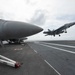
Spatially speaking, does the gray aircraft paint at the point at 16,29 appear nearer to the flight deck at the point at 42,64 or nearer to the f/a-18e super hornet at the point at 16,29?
the f/a-18e super hornet at the point at 16,29

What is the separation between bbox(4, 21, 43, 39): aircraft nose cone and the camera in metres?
5.70

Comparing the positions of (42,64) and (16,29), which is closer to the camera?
(16,29)

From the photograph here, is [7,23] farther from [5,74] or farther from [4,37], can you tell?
[5,74]

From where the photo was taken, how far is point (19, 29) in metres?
5.69

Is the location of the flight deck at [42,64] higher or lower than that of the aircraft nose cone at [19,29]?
lower

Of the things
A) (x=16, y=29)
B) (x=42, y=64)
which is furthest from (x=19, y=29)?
(x=42, y=64)

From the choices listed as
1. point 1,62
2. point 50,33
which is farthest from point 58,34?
point 1,62

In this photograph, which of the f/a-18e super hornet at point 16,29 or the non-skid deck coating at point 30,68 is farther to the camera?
the non-skid deck coating at point 30,68

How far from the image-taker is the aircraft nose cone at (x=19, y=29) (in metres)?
5.70

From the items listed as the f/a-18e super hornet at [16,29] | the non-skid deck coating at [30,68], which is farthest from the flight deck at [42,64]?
the f/a-18e super hornet at [16,29]

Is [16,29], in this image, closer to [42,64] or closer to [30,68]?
[30,68]

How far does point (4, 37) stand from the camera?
609cm

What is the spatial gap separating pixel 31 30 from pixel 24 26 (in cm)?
34

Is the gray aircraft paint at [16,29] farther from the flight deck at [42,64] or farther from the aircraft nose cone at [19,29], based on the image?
the flight deck at [42,64]
